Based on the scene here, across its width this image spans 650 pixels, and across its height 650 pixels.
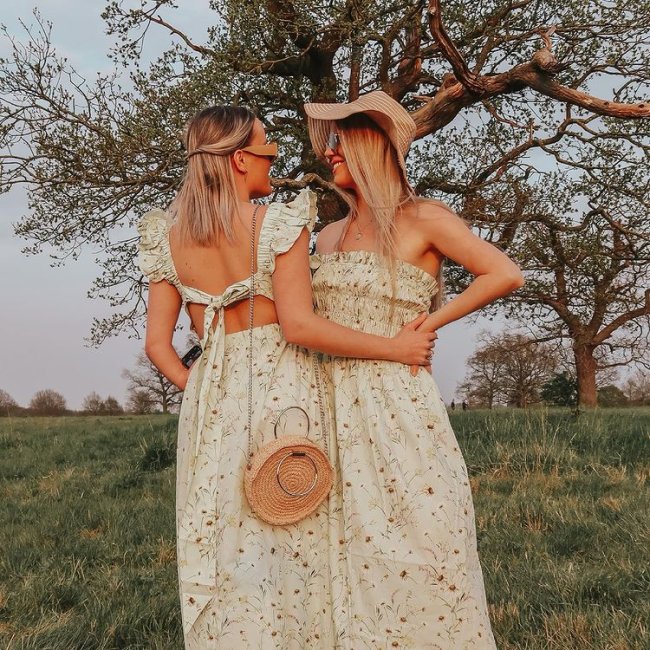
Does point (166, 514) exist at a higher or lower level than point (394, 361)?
lower

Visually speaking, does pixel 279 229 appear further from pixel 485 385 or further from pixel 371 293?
pixel 485 385

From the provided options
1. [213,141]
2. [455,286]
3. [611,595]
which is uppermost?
[455,286]

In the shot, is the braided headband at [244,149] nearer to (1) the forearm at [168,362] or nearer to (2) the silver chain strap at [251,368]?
(2) the silver chain strap at [251,368]

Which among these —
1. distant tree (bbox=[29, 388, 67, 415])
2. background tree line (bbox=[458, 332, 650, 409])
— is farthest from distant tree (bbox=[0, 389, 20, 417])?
background tree line (bbox=[458, 332, 650, 409])

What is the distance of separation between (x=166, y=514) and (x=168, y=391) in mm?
38215

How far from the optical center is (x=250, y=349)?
2545 mm

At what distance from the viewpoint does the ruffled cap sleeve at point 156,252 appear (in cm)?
274

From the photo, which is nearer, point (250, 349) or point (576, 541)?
point (250, 349)

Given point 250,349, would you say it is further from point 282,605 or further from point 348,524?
point 282,605

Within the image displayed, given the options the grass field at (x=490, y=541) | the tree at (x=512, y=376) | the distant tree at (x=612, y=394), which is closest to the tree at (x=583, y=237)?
the grass field at (x=490, y=541)

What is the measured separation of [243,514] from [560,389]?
2598 centimetres

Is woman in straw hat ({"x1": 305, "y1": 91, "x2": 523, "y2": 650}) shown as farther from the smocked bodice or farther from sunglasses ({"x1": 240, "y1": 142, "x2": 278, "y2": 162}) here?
sunglasses ({"x1": 240, "y1": 142, "x2": 278, "y2": 162})

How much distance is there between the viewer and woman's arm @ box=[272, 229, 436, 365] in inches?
94.7

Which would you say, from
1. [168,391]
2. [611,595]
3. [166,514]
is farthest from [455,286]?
[168,391]
